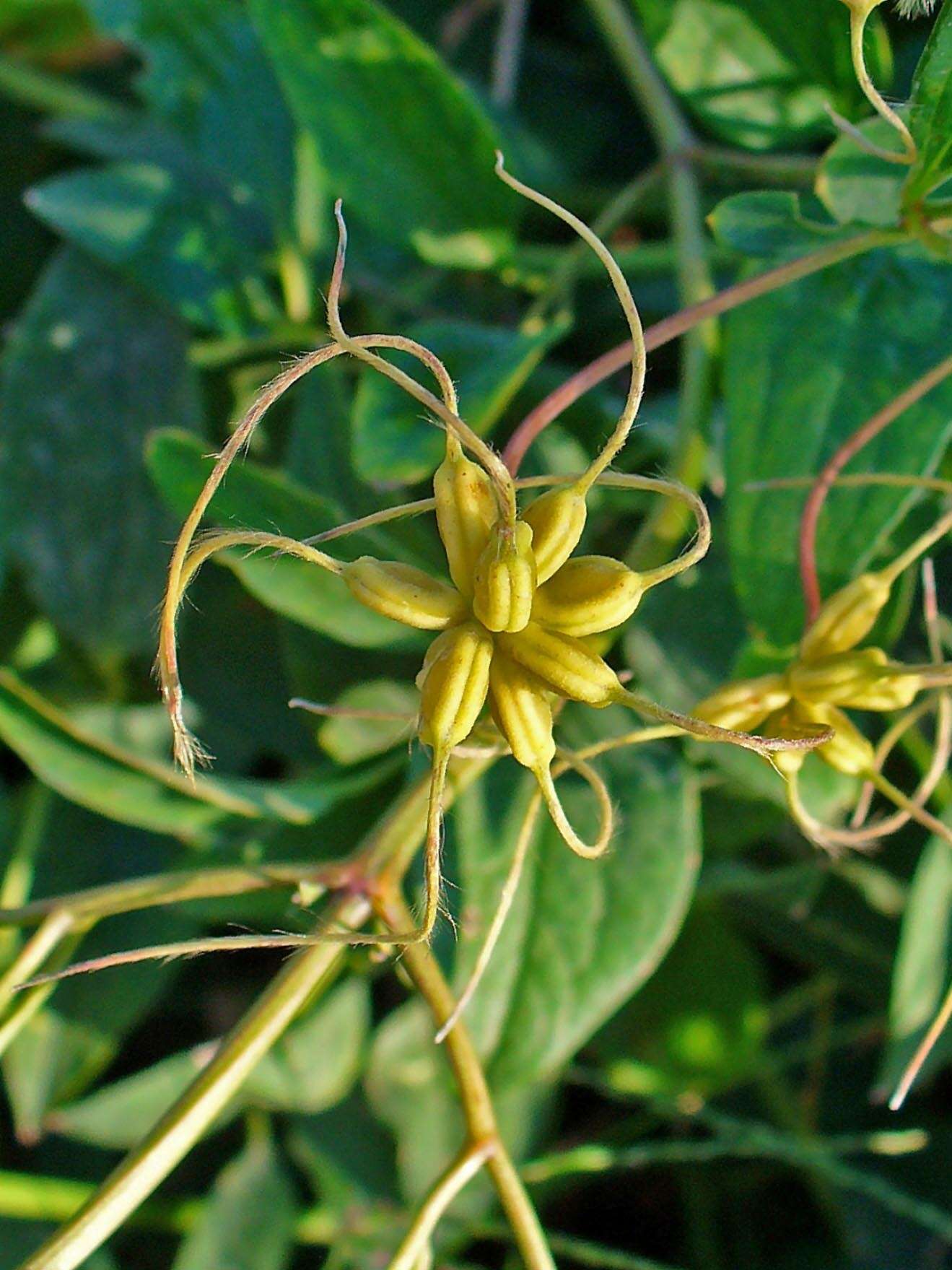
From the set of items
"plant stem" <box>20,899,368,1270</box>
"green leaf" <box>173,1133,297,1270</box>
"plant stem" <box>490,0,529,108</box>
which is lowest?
"green leaf" <box>173,1133,297,1270</box>

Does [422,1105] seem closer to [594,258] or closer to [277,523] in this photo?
[277,523]

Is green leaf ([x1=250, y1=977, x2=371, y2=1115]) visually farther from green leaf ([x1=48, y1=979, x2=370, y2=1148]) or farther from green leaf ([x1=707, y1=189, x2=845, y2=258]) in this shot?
green leaf ([x1=707, y1=189, x2=845, y2=258])

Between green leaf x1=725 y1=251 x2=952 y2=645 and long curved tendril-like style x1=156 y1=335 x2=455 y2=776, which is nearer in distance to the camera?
long curved tendril-like style x1=156 y1=335 x2=455 y2=776

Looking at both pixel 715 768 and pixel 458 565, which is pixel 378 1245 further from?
pixel 458 565

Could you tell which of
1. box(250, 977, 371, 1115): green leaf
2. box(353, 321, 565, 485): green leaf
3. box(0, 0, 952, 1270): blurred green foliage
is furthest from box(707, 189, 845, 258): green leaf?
box(250, 977, 371, 1115): green leaf

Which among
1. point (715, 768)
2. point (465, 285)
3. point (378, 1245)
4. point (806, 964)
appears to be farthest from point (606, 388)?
point (378, 1245)

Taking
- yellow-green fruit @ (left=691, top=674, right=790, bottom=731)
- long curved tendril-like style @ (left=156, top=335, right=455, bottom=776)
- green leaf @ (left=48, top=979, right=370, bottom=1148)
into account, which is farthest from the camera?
green leaf @ (left=48, top=979, right=370, bottom=1148)
